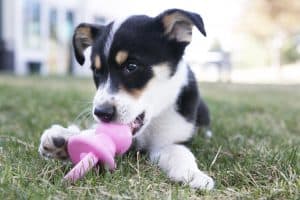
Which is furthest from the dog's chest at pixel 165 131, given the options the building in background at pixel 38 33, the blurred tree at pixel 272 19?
the blurred tree at pixel 272 19

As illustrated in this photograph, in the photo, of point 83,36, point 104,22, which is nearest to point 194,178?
point 83,36

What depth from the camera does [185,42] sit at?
292 centimetres

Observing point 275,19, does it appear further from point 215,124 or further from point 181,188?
point 181,188

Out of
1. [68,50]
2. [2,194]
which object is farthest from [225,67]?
[2,194]

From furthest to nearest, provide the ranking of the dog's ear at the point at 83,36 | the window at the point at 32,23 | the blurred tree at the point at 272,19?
the blurred tree at the point at 272,19, the window at the point at 32,23, the dog's ear at the point at 83,36

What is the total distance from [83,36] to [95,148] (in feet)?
4.14

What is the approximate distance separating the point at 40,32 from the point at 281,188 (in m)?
16.0

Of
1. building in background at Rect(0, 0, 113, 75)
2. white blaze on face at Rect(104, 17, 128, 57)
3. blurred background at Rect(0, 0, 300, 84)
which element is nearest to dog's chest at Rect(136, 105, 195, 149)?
white blaze on face at Rect(104, 17, 128, 57)

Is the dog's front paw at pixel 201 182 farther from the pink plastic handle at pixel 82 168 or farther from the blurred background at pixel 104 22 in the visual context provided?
the blurred background at pixel 104 22

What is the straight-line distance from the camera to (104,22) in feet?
54.3

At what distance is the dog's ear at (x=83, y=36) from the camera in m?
3.14

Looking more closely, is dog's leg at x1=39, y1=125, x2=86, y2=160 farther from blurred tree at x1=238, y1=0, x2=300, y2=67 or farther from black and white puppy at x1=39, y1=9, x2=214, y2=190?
blurred tree at x1=238, y1=0, x2=300, y2=67

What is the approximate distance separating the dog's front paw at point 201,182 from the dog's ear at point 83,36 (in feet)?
4.17

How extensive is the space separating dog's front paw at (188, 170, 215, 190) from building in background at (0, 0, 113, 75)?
12593mm
